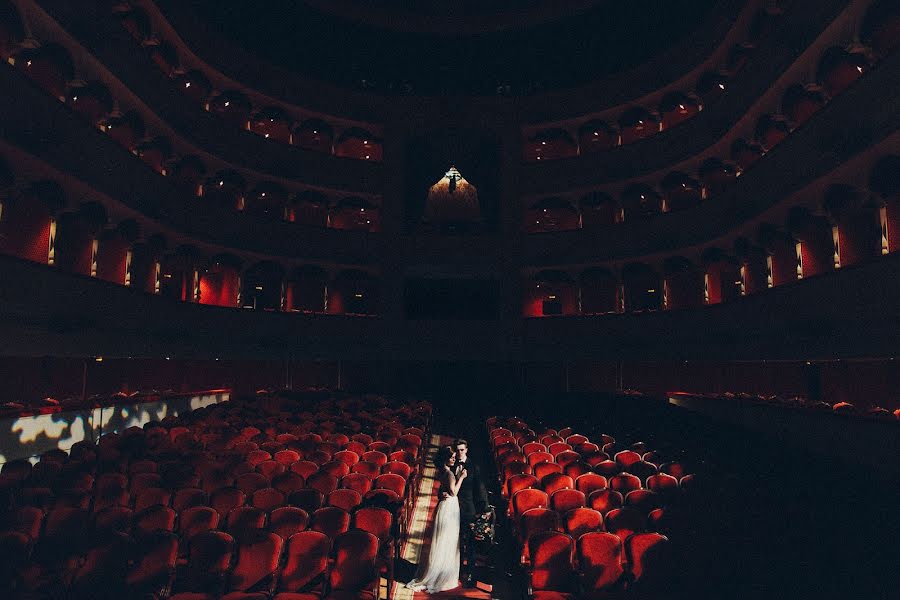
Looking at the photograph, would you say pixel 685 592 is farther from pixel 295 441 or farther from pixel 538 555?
pixel 295 441

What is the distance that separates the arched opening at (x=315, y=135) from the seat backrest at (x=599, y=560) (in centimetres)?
2348

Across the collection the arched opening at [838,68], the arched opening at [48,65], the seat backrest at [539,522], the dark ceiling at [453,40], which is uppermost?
the dark ceiling at [453,40]

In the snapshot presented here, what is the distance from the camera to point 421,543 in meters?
9.48

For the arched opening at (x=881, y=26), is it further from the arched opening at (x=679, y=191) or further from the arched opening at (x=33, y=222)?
the arched opening at (x=33, y=222)

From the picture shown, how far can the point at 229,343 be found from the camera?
21.8 metres

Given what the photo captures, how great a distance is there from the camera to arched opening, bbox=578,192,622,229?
85.1 feet

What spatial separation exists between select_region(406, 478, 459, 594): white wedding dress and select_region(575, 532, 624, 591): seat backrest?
162cm

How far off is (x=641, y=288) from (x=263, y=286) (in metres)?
15.6

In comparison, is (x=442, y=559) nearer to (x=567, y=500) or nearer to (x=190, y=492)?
(x=567, y=500)

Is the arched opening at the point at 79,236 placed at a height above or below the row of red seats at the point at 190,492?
above

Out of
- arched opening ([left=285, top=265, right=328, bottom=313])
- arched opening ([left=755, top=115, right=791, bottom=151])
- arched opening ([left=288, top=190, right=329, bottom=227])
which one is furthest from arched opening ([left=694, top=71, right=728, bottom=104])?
arched opening ([left=285, top=265, right=328, bottom=313])

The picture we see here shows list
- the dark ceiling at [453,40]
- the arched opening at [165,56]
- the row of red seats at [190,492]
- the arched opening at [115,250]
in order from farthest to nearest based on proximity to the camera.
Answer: the dark ceiling at [453,40]
the arched opening at [165,56]
the arched opening at [115,250]
the row of red seats at [190,492]

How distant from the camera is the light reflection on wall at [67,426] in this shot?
11953mm

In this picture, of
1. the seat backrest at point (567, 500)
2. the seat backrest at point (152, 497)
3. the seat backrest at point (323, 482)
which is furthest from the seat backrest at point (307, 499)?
the seat backrest at point (567, 500)
